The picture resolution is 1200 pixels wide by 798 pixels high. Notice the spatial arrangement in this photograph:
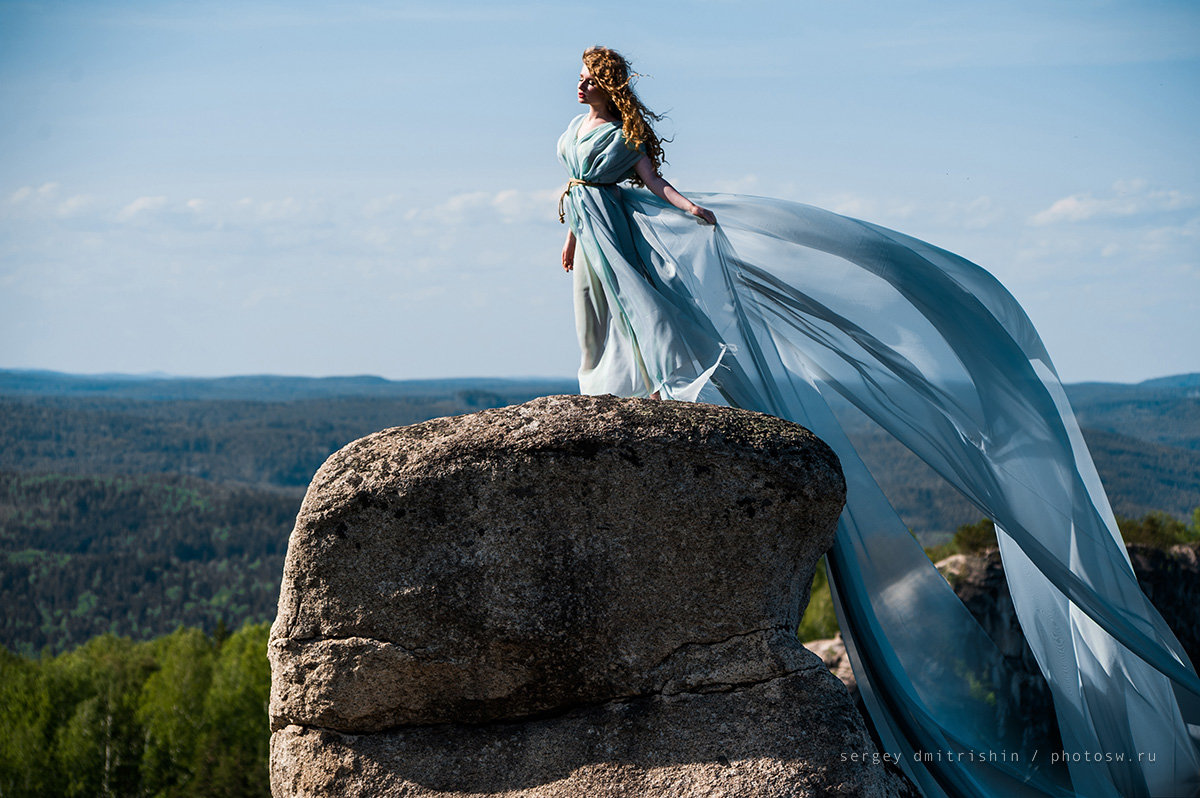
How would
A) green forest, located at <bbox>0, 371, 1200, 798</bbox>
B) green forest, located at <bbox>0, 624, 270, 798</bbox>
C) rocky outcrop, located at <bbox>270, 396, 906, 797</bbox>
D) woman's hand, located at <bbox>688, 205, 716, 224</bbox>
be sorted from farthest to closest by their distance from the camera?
green forest, located at <bbox>0, 371, 1200, 798</bbox> → green forest, located at <bbox>0, 624, 270, 798</bbox> → woman's hand, located at <bbox>688, 205, 716, 224</bbox> → rocky outcrop, located at <bbox>270, 396, 906, 797</bbox>

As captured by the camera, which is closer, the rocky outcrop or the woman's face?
the rocky outcrop

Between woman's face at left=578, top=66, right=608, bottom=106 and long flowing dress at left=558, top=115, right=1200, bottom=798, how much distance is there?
0.20m

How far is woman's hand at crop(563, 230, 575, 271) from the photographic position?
6.84 m

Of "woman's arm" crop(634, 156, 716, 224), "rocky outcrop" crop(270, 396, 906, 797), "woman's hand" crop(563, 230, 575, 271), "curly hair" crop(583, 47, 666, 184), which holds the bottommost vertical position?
"rocky outcrop" crop(270, 396, 906, 797)

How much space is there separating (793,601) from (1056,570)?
170cm

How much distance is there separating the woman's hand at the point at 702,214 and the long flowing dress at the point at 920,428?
6 centimetres

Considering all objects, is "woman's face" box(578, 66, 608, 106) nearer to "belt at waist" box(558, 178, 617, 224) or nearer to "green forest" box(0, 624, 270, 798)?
"belt at waist" box(558, 178, 617, 224)

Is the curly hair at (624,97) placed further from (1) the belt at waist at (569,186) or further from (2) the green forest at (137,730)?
(2) the green forest at (137,730)

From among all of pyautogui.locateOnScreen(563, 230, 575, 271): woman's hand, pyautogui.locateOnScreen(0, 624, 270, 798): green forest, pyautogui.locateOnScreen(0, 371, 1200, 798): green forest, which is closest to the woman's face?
pyautogui.locateOnScreen(563, 230, 575, 271): woman's hand

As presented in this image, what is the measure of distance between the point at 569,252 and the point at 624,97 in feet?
3.33

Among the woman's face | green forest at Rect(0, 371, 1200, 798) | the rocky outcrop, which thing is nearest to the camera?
the rocky outcrop

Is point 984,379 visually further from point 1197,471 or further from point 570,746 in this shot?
point 1197,471

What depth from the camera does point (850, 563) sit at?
5816 mm

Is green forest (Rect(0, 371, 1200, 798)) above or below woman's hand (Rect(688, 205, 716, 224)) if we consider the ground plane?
below
